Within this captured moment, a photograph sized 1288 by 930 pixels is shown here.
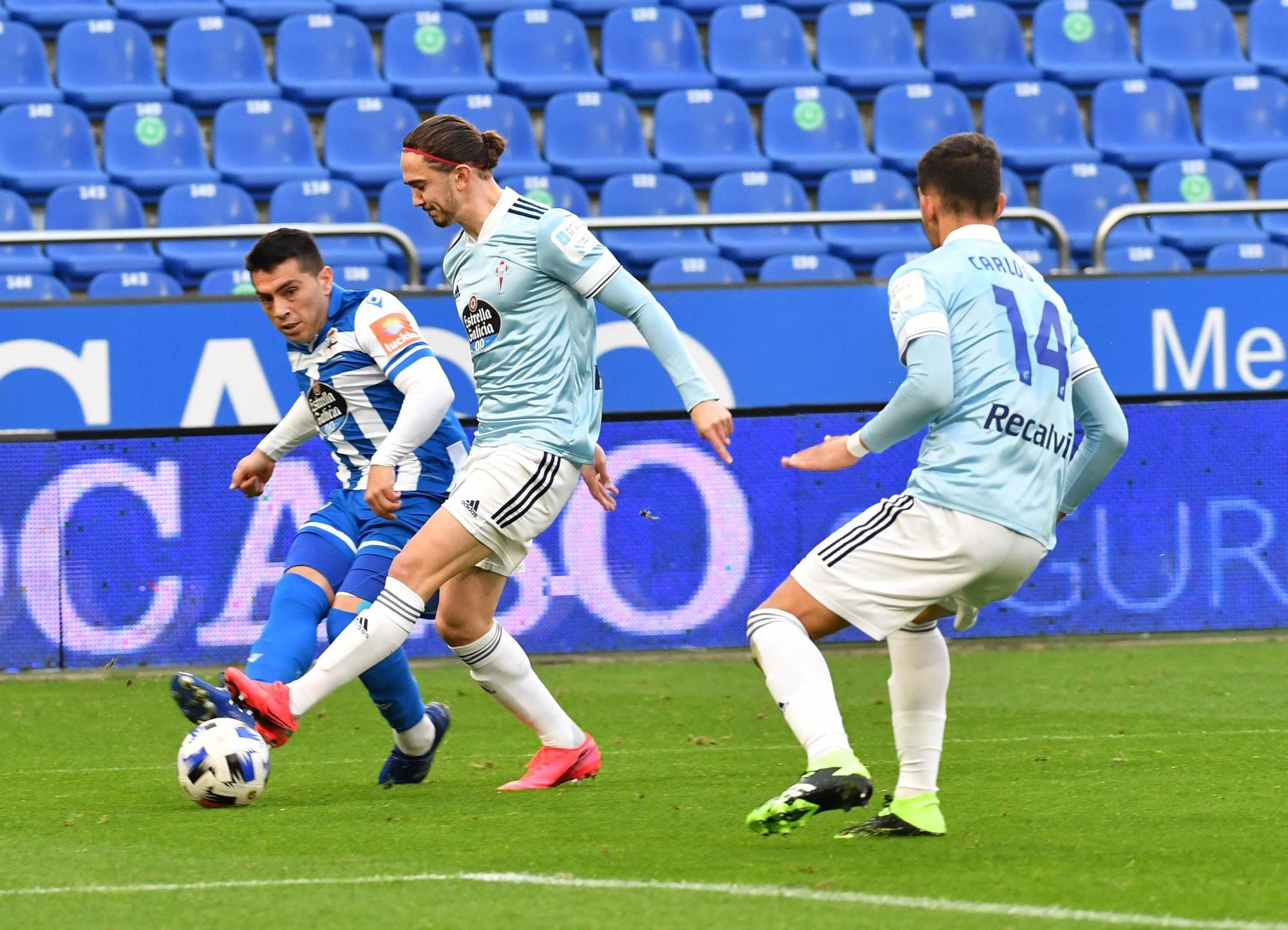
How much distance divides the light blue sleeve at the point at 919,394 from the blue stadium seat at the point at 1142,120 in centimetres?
934

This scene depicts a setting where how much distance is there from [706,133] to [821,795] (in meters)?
9.03

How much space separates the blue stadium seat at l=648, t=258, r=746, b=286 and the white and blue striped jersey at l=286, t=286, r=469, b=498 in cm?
508

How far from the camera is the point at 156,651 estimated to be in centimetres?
927

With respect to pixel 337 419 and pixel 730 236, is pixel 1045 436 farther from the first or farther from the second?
pixel 730 236

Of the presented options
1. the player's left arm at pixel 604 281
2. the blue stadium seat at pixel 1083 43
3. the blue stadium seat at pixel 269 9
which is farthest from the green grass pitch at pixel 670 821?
the blue stadium seat at pixel 1083 43

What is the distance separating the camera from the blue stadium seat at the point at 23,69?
12.2 m

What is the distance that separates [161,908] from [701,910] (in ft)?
3.83

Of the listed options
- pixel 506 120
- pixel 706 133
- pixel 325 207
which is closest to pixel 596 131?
pixel 506 120

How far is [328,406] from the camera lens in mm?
5844

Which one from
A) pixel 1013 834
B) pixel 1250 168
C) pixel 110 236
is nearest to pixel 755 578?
pixel 110 236

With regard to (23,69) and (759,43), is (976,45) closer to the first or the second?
(759,43)

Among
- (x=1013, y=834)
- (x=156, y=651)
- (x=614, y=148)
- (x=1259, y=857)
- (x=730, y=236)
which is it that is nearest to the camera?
(x=1259, y=857)

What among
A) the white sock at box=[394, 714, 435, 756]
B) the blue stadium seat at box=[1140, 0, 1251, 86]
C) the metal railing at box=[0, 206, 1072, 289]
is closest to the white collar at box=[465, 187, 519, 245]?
the white sock at box=[394, 714, 435, 756]

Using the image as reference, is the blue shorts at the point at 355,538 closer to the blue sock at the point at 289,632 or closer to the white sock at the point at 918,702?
the blue sock at the point at 289,632
